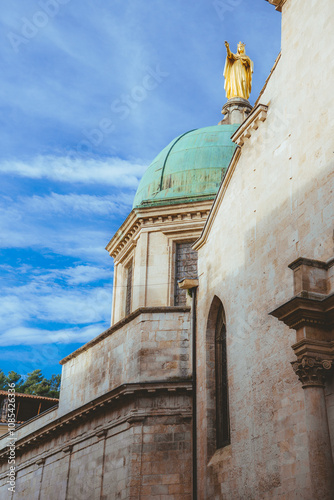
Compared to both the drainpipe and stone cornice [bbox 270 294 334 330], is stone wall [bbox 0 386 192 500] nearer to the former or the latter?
the drainpipe

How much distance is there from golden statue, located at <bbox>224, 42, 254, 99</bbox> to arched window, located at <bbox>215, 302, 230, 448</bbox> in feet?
53.5

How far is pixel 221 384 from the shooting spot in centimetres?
1767

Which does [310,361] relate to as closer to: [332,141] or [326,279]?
[326,279]

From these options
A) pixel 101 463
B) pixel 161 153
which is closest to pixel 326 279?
pixel 101 463

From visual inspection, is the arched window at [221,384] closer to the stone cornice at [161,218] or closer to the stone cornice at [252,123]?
the stone cornice at [252,123]

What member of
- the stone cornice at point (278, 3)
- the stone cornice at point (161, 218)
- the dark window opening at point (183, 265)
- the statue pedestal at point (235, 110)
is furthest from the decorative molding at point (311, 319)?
the statue pedestal at point (235, 110)

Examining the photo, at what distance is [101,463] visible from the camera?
19.6m

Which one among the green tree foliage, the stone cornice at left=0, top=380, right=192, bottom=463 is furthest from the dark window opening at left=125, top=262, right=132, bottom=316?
the green tree foliage

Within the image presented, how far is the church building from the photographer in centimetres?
1315

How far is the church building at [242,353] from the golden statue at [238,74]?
11606 mm

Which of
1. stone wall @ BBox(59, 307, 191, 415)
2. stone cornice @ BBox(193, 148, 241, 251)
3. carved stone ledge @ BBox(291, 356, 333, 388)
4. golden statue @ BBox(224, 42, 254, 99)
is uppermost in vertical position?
golden statue @ BBox(224, 42, 254, 99)

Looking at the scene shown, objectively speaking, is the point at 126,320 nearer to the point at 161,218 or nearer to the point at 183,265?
the point at 183,265

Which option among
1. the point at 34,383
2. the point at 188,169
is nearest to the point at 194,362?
the point at 188,169

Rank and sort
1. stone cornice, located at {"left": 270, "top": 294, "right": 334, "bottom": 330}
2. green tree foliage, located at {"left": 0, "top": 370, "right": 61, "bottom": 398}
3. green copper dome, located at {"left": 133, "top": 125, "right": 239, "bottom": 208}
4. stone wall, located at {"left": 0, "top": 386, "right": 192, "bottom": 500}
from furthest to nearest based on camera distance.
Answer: green tree foliage, located at {"left": 0, "top": 370, "right": 61, "bottom": 398} → green copper dome, located at {"left": 133, "top": 125, "right": 239, "bottom": 208} → stone wall, located at {"left": 0, "top": 386, "right": 192, "bottom": 500} → stone cornice, located at {"left": 270, "top": 294, "right": 334, "bottom": 330}
